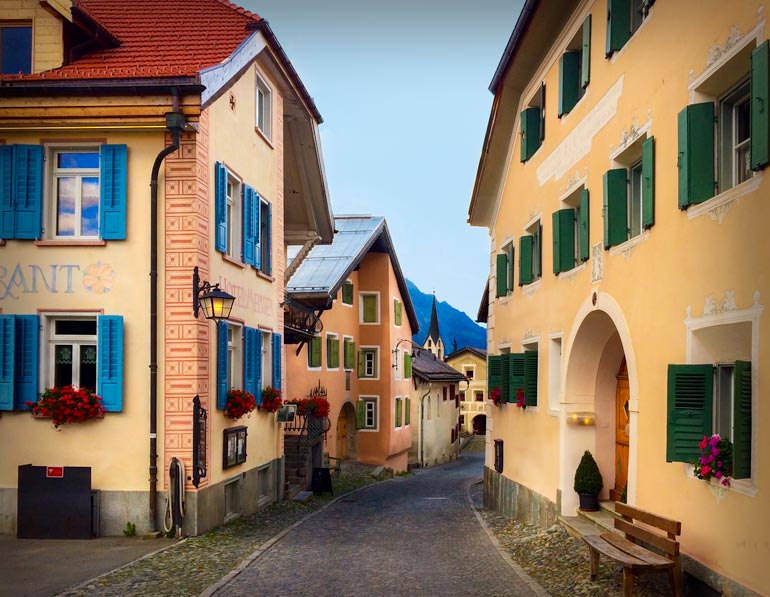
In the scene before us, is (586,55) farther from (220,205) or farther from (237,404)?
(237,404)

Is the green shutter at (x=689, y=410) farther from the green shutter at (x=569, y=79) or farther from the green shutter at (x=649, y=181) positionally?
the green shutter at (x=569, y=79)

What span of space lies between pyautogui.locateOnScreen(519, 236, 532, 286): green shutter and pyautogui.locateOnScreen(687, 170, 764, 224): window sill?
26.4ft

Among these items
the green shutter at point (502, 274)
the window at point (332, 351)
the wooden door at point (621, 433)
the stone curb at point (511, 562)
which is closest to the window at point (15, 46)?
the stone curb at point (511, 562)

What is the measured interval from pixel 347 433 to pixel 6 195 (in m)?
25.1

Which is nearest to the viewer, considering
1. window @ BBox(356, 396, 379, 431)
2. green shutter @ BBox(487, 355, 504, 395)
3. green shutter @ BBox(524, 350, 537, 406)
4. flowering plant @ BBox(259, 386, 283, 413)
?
green shutter @ BBox(524, 350, 537, 406)

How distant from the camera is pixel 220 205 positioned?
14266mm

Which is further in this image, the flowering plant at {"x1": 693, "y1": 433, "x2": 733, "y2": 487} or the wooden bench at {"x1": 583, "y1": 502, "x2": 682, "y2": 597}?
the wooden bench at {"x1": 583, "y1": 502, "x2": 682, "y2": 597}

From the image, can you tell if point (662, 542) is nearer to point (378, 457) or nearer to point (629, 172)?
point (629, 172)

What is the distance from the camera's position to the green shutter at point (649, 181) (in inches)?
386

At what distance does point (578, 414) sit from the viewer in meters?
13.8

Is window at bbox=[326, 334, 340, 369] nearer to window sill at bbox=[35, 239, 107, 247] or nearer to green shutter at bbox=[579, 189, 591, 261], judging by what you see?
window sill at bbox=[35, 239, 107, 247]

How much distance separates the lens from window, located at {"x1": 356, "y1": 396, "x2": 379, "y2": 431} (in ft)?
123

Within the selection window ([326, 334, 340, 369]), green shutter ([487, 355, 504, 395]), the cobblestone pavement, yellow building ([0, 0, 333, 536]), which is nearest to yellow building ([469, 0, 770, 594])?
green shutter ([487, 355, 504, 395])

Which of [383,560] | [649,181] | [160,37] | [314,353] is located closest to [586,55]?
[649,181]
